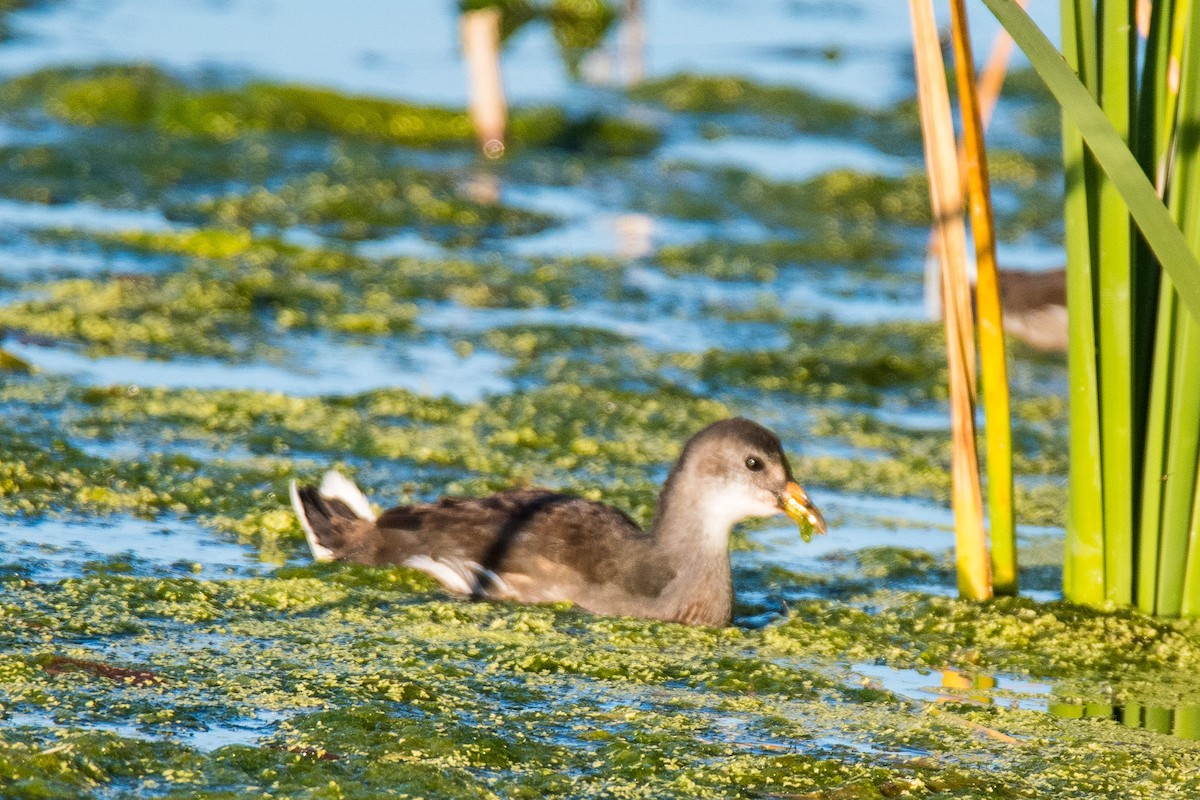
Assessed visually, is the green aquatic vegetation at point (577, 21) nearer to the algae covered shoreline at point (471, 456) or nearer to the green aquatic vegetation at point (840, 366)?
the algae covered shoreline at point (471, 456)

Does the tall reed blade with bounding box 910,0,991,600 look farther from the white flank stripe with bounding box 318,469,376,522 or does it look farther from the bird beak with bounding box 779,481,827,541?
the white flank stripe with bounding box 318,469,376,522

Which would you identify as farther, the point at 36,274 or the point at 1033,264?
the point at 1033,264

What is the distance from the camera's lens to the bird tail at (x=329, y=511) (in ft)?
18.0

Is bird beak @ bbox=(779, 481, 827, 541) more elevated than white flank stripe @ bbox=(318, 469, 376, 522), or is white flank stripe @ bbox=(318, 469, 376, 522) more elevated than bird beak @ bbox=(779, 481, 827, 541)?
bird beak @ bbox=(779, 481, 827, 541)

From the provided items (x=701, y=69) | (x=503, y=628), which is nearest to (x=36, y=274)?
(x=503, y=628)

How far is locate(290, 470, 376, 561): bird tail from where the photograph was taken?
18.0 feet

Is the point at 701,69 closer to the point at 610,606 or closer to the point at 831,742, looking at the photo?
the point at 610,606

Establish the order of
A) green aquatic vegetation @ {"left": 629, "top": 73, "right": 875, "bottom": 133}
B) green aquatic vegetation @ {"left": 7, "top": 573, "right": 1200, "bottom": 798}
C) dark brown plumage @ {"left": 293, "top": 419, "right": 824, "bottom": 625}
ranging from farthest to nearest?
green aquatic vegetation @ {"left": 629, "top": 73, "right": 875, "bottom": 133}, dark brown plumage @ {"left": 293, "top": 419, "right": 824, "bottom": 625}, green aquatic vegetation @ {"left": 7, "top": 573, "right": 1200, "bottom": 798}

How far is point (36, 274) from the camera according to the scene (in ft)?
28.6

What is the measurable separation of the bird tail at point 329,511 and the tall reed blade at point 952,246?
182 centimetres

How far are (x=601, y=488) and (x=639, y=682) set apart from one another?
80.0 inches

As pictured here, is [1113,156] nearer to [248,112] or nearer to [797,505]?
[797,505]

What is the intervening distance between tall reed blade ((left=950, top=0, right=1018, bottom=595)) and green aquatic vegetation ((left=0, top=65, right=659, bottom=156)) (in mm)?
8400

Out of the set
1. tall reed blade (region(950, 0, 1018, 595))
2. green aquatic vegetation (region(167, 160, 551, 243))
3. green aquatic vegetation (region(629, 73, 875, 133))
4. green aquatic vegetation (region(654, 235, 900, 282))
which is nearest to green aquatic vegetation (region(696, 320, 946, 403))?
green aquatic vegetation (region(654, 235, 900, 282))
